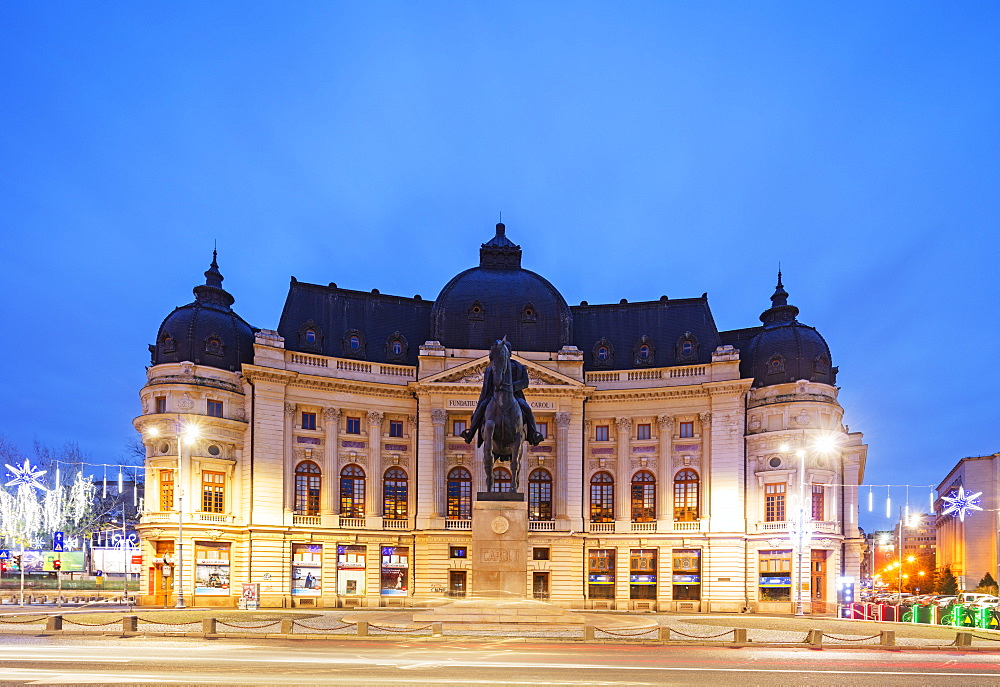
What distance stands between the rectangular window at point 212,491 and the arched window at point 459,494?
1805cm

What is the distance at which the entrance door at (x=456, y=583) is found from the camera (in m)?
70.6

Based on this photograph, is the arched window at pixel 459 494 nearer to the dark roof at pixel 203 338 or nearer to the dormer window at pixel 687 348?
the dark roof at pixel 203 338

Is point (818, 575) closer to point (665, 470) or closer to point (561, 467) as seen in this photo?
point (665, 470)

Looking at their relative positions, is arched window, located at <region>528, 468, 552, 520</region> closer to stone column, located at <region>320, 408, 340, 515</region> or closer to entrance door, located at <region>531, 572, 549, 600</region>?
entrance door, located at <region>531, 572, 549, 600</region>

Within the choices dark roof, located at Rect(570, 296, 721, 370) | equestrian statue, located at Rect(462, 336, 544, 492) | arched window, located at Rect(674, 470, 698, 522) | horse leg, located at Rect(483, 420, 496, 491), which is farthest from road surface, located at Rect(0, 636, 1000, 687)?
dark roof, located at Rect(570, 296, 721, 370)

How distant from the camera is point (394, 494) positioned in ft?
241

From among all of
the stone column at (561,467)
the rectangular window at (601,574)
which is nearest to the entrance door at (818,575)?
the rectangular window at (601,574)

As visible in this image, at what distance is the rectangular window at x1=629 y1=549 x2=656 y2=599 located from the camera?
70.9 metres

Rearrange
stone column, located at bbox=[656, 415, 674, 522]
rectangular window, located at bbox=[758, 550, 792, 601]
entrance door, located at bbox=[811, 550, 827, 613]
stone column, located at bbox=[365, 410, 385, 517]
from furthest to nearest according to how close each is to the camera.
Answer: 1. stone column, located at bbox=[365, 410, 385, 517]
2. stone column, located at bbox=[656, 415, 674, 522]
3. entrance door, located at bbox=[811, 550, 827, 613]
4. rectangular window, located at bbox=[758, 550, 792, 601]

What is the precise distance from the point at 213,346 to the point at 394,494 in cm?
1890

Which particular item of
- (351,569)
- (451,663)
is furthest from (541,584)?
(451,663)

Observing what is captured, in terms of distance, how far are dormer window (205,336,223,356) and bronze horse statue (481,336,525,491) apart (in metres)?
37.5

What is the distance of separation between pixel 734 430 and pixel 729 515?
671 centimetres

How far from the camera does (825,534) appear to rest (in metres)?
67.9
